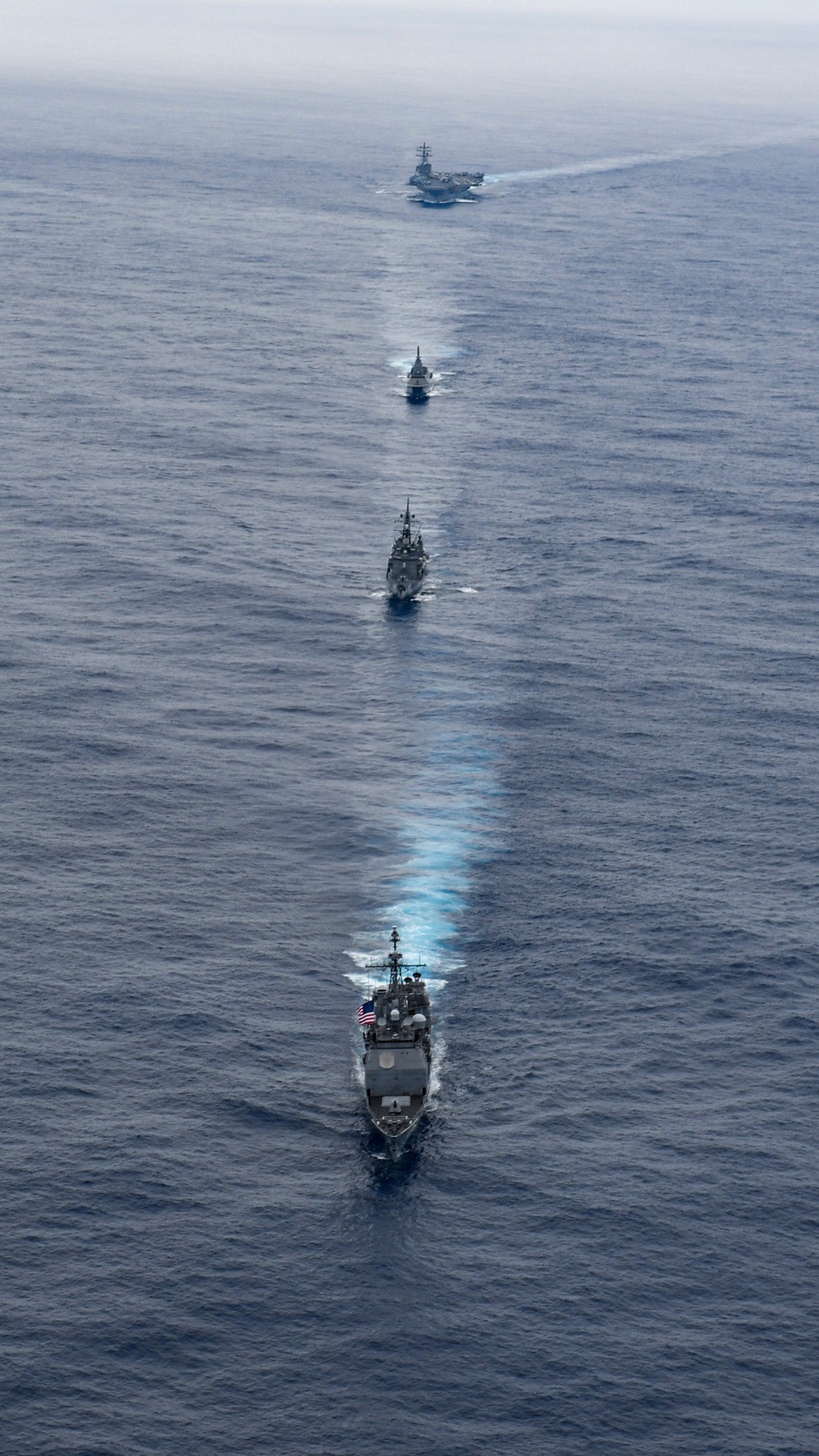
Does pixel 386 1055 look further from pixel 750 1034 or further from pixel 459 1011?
pixel 750 1034

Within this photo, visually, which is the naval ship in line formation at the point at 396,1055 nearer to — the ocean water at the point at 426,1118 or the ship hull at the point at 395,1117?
the ship hull at the point at 395,1117

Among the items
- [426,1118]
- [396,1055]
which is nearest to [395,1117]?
[426,1118]

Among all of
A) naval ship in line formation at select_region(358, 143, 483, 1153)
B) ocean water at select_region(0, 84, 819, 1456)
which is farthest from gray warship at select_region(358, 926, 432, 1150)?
ocean water at select_region(0, 84, 819, 1456)

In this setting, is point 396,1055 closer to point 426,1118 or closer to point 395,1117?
point 395,1117

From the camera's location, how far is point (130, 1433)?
397 feet

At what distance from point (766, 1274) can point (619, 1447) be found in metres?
19.5

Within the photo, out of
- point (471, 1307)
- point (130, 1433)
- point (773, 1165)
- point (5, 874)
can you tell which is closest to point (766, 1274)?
point (773, 1165)

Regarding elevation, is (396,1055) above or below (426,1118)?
above

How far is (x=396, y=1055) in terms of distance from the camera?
490ft

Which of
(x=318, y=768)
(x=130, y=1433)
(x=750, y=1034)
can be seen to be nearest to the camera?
(x=130, y=1433)

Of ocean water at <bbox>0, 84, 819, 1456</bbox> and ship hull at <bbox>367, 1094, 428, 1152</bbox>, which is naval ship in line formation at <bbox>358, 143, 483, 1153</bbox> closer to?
ship hull at <bbox>367, 1094, 428, 1152</bbox>

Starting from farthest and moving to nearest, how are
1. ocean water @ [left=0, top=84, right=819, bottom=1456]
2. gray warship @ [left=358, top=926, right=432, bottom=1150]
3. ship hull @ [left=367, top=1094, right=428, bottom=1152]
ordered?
gray warship @ [left=358, top=926, right=432, bottom=1150] → ship hull @ [left=367, top=1094, right=428, bottom=1152] → ocean water @ [left=0, top=84, right=819, bottom=1456]

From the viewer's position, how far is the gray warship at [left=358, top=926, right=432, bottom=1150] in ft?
484

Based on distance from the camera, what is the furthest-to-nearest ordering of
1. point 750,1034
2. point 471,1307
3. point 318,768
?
point 318,768 < point 750,1034 < point 471,1307
